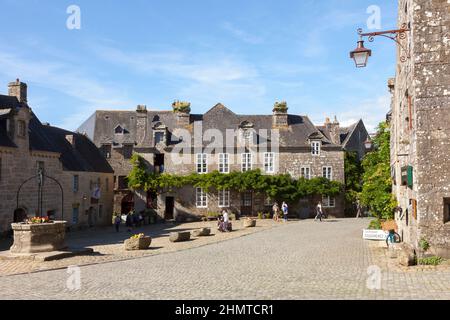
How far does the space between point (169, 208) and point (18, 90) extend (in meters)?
14.1

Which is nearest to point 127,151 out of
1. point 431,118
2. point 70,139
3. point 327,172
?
point 70,139

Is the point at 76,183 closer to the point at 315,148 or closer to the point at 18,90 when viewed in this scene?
the point at 18,90

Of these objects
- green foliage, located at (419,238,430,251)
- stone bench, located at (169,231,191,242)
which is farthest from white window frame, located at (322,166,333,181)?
green foliage, located at (419,238,430,251)

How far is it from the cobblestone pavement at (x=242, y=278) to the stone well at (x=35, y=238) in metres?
2.83

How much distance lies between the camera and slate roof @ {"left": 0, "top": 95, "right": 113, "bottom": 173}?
24.0 metres

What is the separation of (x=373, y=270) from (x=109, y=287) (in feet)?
20.5

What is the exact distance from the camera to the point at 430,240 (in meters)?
11.0

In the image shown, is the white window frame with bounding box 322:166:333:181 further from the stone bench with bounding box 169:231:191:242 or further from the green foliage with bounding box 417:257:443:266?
the green foliage with bounding box 417:257:443:266

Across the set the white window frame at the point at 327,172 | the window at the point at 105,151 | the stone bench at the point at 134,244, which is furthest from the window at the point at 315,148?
the stone bench at the point at 134,244

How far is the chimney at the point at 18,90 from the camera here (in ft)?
89.2

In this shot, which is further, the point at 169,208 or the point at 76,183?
the point at 169,208

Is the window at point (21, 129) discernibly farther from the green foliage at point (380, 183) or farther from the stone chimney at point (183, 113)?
the green foliage at point (380, 183)

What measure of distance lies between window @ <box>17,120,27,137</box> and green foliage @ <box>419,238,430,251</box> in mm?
19051

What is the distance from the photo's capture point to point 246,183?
3369 cm
